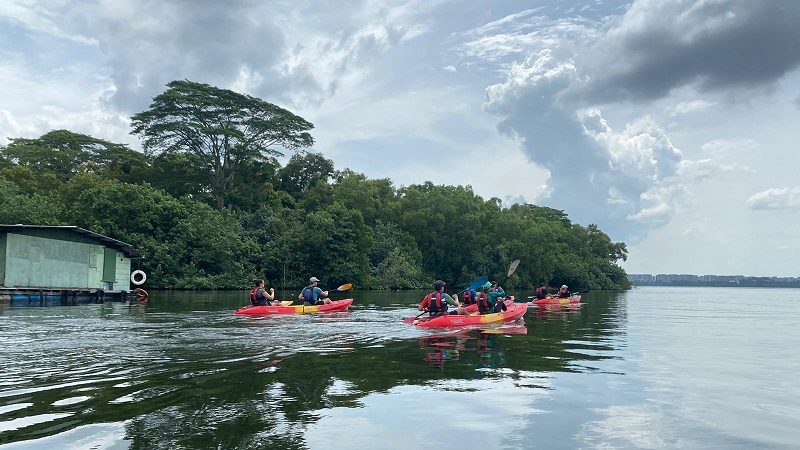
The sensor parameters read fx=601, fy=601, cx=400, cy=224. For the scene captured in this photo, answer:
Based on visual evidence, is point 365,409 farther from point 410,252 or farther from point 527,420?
point 410,252

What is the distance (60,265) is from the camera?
28.5 meters

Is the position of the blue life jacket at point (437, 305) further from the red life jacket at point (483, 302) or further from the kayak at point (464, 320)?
the red life jacket at point (483, 302)

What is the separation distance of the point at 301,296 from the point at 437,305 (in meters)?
7.21

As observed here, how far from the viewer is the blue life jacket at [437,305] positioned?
18547 mm

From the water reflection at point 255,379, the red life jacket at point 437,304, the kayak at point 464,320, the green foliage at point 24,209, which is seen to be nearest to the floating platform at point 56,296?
the water reflection at point 255,379

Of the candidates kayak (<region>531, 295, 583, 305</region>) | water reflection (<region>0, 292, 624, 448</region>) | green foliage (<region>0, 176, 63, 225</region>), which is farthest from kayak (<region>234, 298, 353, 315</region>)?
green foliage (<region>0, 176, 63, 225</region>)

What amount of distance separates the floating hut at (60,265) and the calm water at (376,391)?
11.7 m

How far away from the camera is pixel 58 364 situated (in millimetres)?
9906

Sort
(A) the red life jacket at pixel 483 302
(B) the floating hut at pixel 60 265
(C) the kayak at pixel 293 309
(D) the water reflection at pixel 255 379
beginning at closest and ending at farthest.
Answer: (D) the water reflection at pixel 255 379
(A) the red life jacket at pixel 483 302
(C) the kayak at pixel 293 309
(B) the floating hut at pixel 60 265

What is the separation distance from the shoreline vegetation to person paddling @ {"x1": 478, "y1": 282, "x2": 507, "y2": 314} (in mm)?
29955

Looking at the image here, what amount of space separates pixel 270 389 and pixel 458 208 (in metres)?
63.1

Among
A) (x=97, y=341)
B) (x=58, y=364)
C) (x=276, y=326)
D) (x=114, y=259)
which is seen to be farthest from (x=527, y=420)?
(x=114, y=259)

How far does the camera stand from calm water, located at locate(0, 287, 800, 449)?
21.1ft

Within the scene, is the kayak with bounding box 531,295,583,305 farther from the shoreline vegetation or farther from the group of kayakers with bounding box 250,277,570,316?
the shoreline vegetation
